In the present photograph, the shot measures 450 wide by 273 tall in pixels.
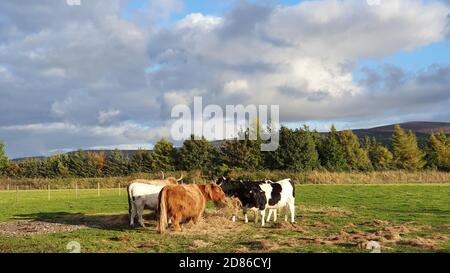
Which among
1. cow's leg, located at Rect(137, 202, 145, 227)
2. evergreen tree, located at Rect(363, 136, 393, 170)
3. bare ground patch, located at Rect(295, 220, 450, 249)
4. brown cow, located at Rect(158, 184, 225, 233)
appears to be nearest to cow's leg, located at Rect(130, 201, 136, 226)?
cow's leg, located at Rect(137, 202, 145, 227)

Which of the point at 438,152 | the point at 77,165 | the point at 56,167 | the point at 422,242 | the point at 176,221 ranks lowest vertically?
the point at 56,167

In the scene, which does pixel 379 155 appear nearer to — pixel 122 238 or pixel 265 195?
pixel 265 195

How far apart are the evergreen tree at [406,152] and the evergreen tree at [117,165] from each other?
1911 inches

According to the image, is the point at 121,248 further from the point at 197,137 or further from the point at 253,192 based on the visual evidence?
the point at 197,137

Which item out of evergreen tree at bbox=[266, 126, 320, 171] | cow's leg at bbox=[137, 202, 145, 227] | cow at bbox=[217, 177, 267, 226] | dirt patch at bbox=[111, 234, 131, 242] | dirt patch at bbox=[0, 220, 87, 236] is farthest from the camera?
evergreen tree at bbox=[266, 126, 320, 171]

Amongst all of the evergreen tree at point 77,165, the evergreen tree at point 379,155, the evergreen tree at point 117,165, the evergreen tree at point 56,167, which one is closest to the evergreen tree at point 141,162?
the evergreen tree at point 117,165

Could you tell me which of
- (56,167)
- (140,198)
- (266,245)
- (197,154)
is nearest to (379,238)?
(266,245)

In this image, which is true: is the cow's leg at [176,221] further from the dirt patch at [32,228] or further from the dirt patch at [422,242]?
the dirt patch at [422,242]

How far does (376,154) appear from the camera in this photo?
8431 centimetres

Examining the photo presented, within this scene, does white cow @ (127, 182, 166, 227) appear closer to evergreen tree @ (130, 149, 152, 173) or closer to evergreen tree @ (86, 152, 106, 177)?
evergreen tree @ (130, 149, 152, 173)

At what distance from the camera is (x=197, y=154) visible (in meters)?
75.8

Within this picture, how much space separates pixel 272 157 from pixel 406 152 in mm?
26340

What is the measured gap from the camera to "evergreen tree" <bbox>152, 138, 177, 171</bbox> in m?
79.4
